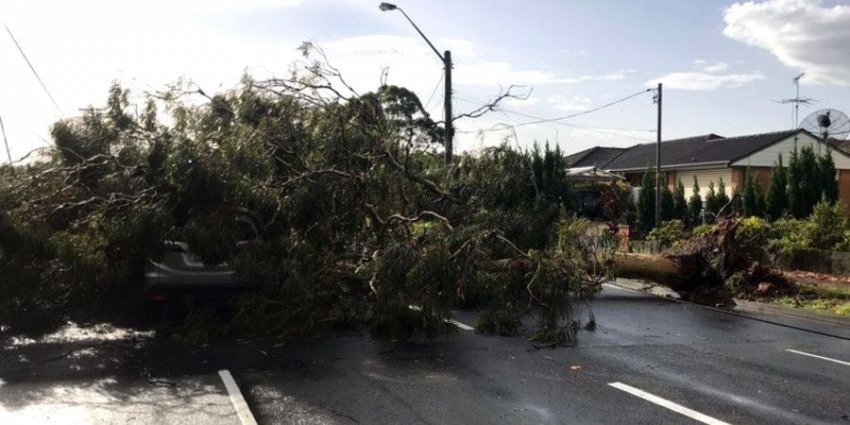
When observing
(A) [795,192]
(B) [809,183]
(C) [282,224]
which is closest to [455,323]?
(C) [282,224]

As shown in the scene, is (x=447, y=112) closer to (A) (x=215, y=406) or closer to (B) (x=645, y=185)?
(B) (x=645, y=185)

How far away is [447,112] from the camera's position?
18.2 meters

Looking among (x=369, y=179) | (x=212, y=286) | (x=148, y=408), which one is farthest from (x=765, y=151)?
(x=148, y=408)

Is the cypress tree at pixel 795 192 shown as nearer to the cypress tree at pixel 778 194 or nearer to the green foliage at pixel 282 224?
the cypress tree at pixel 778 194

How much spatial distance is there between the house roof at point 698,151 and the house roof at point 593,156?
8.52 feet

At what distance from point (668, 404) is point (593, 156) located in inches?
1743

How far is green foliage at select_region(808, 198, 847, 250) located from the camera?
49.7 feet

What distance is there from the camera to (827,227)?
15.3 meters

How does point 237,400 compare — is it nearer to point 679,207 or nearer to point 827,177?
point 827,177

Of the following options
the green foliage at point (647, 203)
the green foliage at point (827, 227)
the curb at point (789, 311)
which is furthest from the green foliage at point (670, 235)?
the green foliage at point (647, 203)

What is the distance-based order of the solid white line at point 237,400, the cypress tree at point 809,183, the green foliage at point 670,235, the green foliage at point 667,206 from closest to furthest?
1. the solid white line at point 237,400
2. the green foliage at point 670,235
3. the cypress tree at point 809,183
4. the green foliage at point 667,206

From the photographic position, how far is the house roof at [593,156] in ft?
154

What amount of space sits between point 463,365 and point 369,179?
3.40 metres

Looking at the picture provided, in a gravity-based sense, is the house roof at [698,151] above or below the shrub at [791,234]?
above
